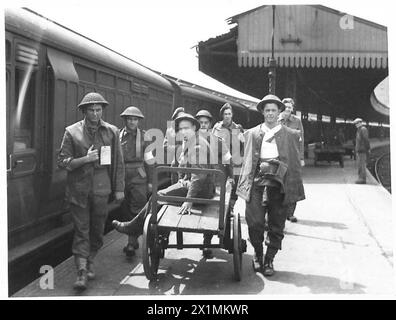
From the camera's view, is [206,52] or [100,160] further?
[206,52]

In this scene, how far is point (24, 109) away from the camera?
16.0 ft

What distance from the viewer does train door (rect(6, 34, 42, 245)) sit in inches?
179

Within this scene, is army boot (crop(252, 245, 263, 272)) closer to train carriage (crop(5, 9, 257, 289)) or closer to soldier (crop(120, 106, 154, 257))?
soldier (crop(120, 106, 154, 257))

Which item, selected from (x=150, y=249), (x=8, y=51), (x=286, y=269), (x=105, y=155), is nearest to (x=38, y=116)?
(x=8, y=51)

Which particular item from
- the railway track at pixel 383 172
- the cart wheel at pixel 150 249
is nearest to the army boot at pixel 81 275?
the cart wheel at pixel 150 249

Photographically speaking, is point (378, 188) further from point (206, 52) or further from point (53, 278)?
point (53, 278)

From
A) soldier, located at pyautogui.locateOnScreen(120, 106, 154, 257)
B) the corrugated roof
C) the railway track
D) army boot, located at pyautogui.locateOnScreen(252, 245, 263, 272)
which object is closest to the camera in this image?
army boot, located at pyautogui.locateOnScreen(252, 245, 263, 272)

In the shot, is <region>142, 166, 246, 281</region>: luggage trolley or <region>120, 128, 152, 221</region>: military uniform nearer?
<region>142, 166, 246, 281</region>: luggage trolley

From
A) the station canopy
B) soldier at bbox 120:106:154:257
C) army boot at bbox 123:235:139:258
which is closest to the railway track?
the station canopy

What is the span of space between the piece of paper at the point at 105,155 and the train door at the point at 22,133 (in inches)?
35.0

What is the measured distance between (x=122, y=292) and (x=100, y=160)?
1260mm

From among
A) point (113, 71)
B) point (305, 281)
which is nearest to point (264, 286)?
point (305, 281)

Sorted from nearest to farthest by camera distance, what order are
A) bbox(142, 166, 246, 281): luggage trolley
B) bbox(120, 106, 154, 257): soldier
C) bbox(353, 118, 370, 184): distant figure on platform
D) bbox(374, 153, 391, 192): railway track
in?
1. bbox(142, 166, 246, 281): luggage trolley
2. bbox(120, 106, 154, 257): soldier
3. bbox(353, 118, 370, 184): distant figure on platform
4. bbox(374, 153, 391, 192): railway track

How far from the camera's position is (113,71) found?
7473mm
